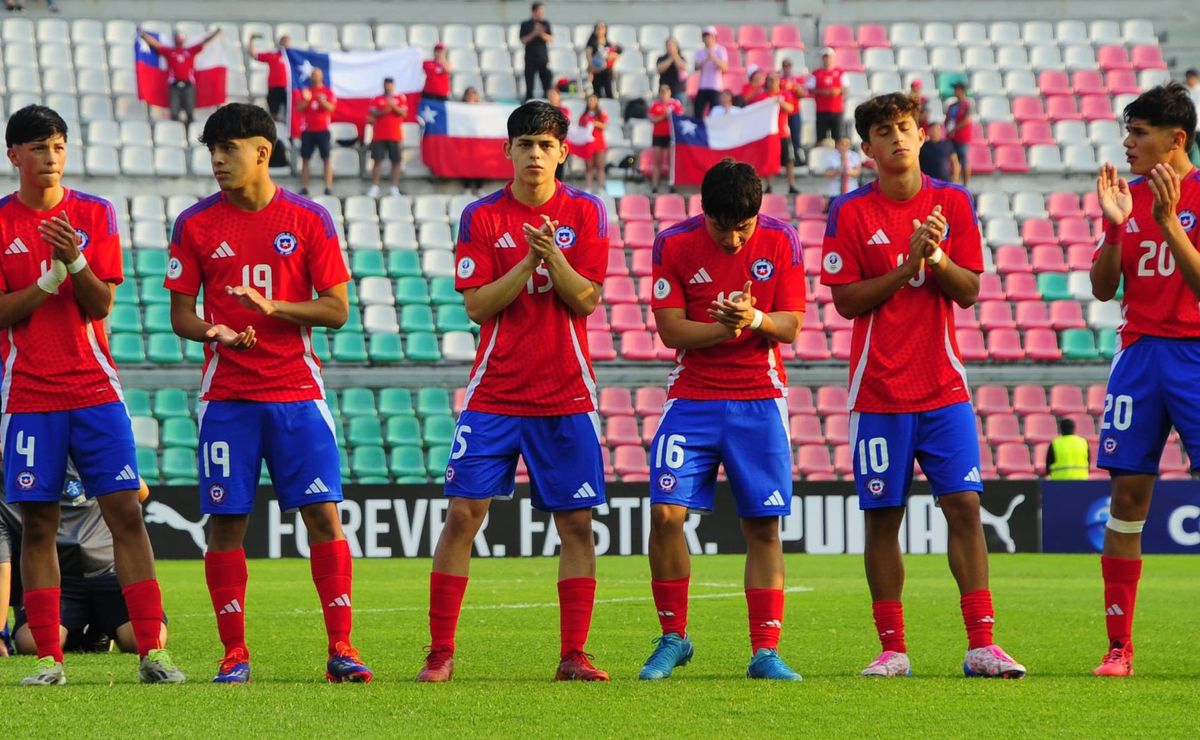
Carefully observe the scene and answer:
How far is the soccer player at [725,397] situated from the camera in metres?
7.47

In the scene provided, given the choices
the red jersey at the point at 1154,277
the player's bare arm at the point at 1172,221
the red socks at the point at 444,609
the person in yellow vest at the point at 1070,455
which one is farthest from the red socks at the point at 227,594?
the person in yellow vest at the point at 1070,455

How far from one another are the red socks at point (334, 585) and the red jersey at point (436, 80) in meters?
18.4

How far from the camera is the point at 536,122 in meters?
Result: 7.32

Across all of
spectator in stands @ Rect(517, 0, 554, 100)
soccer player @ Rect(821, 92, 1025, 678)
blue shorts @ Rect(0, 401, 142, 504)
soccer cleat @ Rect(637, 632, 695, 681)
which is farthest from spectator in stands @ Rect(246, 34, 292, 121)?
soccer cleat @ Rect(637, 632, 695, 681)

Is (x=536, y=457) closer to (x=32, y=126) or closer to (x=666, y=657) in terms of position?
(x=666, y=657)

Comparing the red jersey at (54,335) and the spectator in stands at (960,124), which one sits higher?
the spectator in stands at (960,124)

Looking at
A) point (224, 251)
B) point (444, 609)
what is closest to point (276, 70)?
point (224, 251)

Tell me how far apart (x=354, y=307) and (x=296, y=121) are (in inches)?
143

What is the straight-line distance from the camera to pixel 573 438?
24.3 ft

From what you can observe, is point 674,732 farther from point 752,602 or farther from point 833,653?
point 833,653

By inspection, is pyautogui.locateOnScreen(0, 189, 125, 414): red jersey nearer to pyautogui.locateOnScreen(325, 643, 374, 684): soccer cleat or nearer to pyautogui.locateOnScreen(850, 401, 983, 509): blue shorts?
pyautogui.locateOnScreen(325, 643, 374, 684): soccer cleat

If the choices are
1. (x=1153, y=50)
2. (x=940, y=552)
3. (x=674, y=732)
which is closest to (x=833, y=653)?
(x=674, y=732)

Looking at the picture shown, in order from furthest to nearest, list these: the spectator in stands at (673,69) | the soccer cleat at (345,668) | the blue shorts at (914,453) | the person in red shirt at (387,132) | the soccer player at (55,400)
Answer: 1. the spectator in stands at (673,69)
2. the person in red shirt at (387,132)
3. the blue shorts at (914,453)
4. the soccer player at (55,400)
5. the soccer cleat at (345,668)

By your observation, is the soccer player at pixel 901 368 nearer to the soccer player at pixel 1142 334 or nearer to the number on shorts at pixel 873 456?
the number on shorts at pixel 873 456
